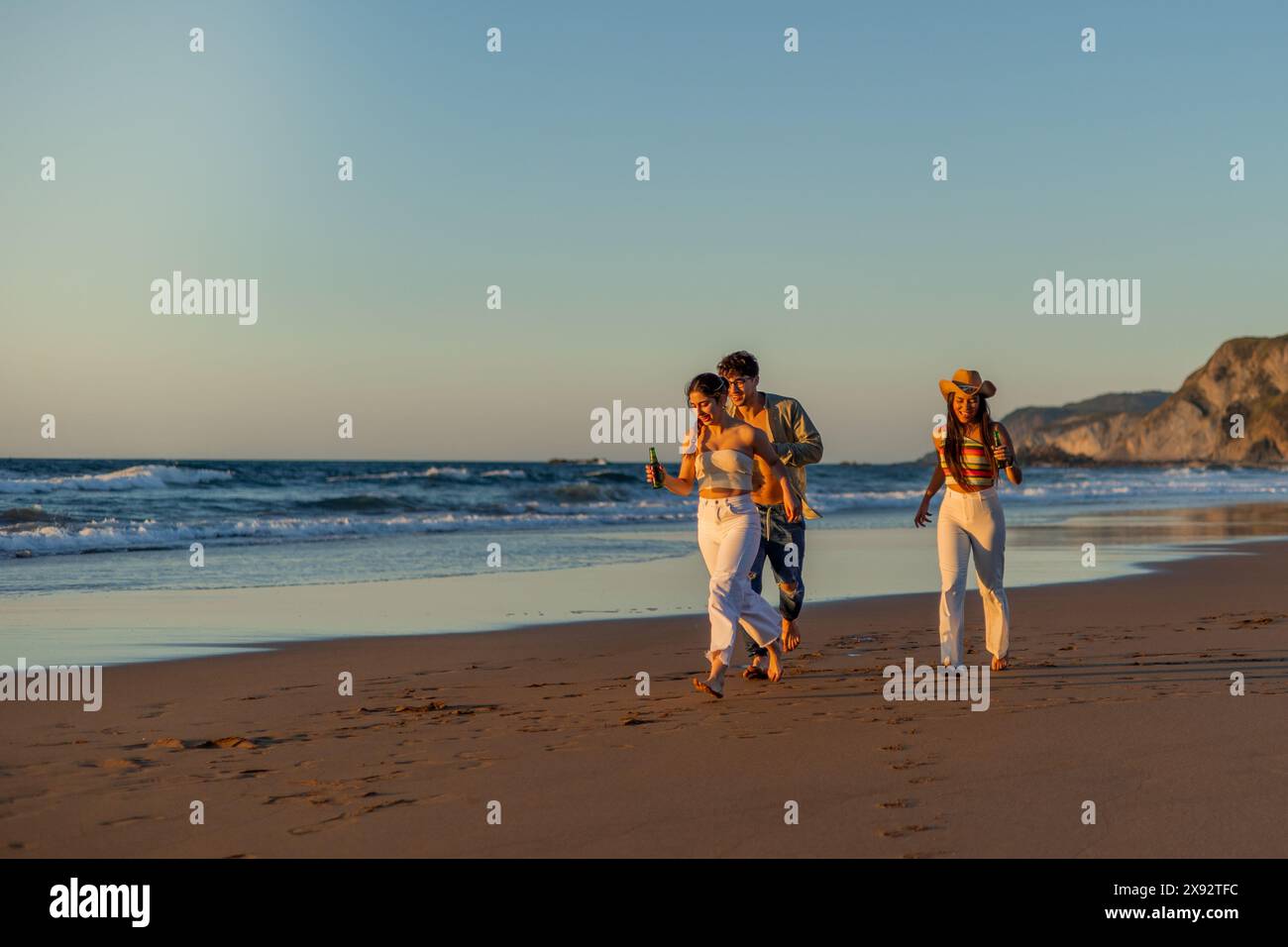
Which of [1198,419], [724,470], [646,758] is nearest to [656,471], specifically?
[724,470]

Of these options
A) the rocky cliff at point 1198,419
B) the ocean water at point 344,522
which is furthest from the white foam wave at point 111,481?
the rocky cliff at point 1198,419

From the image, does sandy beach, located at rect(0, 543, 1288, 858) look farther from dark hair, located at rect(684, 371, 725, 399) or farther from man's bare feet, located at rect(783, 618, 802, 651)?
dark hair, located at rect(684, 371, 725, 399)

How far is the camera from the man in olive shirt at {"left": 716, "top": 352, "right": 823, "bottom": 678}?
736 centimetres

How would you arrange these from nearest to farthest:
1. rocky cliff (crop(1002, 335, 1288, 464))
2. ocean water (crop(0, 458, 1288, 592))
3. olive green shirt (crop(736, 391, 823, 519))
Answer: olive green shirt (crop(736, 391, 823, 519))
ocean water (crop(0, 458, 1288, 592))
rocky cliff (crop(1002, 335, 1288, 464))

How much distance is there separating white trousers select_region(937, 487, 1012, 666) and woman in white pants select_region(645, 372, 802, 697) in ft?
4.29

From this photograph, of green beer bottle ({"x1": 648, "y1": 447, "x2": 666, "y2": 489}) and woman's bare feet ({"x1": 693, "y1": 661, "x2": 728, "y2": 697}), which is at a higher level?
green beer bottle ({"x1": 648, "y1": 447, "x2": 666, "y2": 489})

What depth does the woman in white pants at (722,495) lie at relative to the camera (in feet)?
21.9

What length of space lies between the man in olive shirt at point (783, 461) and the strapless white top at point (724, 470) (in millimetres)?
590

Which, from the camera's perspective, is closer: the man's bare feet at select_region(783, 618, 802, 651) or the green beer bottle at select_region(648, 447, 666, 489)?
the green beer bottle at select_region(648, 447, 666, 489)

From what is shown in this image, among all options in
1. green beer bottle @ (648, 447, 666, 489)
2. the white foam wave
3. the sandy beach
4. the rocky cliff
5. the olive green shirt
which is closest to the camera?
the sandy beach

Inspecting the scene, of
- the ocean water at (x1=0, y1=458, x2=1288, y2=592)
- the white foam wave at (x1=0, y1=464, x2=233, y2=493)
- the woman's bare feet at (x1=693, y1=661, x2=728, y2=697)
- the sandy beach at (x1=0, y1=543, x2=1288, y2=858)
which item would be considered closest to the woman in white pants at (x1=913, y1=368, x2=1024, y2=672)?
the sandy beach at (x1=0, y1=543, x2=1288, y2=858)

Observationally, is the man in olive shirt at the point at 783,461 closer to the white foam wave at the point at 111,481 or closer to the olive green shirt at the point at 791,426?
the olive green shirt at the point at 791,426

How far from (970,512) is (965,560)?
29 cm
